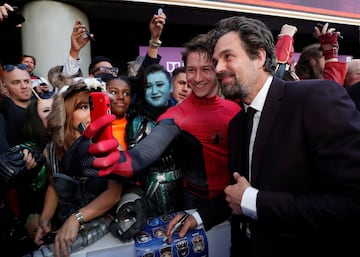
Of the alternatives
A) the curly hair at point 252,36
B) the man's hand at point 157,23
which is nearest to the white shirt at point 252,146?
the curly hair at point 252,36

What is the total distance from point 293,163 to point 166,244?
0.64 m

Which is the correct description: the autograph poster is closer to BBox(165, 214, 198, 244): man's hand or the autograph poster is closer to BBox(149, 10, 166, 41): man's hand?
BBox(165, 214, 198, 244): man's hand

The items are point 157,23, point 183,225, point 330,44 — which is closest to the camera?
point 183,225

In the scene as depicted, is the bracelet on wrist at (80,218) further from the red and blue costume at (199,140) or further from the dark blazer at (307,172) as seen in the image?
the dark blazer at (307,172)

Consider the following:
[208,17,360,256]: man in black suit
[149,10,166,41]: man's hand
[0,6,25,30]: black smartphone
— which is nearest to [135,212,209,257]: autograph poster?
[208,17,360,256]: man in black suit

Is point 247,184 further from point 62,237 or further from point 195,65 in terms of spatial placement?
point 195,65

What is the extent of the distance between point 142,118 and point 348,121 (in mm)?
1380

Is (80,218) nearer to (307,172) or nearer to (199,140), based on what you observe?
(199,140)

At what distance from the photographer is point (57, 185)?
139 cm

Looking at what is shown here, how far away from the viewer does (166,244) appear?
50.6 inches

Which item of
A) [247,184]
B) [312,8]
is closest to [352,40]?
[312,8]

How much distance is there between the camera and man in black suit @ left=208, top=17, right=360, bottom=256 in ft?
3.32

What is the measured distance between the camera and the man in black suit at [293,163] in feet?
3.32

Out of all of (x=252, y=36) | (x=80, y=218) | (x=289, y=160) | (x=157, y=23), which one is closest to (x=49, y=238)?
(x=80, y=218)
